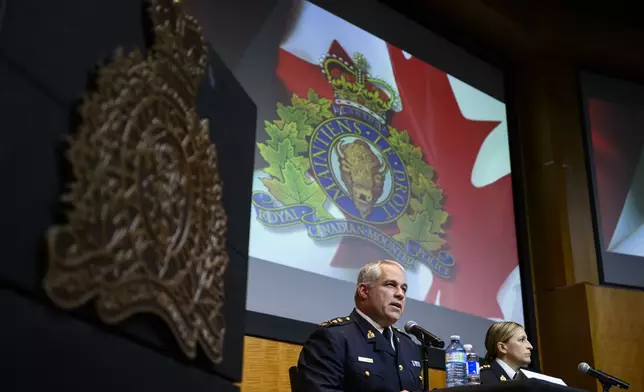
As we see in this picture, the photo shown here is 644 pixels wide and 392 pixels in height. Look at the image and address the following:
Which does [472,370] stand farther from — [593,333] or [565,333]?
[565,333]

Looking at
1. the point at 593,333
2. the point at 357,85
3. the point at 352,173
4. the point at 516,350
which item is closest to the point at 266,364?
the point at 516,350

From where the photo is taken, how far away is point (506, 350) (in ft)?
10.6

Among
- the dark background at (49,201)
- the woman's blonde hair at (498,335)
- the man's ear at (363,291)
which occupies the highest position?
the man's ear at (363,291)

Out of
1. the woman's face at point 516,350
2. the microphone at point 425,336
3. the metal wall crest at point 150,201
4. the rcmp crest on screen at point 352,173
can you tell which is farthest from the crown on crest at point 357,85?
the metal wall crest at point 150,201

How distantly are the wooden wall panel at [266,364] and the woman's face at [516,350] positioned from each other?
98 cm

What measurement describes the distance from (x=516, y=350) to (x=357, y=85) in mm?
1911

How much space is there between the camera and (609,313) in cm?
462

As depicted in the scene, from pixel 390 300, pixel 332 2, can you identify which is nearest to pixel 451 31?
pixel 332 2

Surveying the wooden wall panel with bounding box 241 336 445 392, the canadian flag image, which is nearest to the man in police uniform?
the wooden wall panel with bounding box 241 336 445 392

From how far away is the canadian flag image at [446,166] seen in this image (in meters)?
3.82

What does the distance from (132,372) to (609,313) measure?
428 centimetres

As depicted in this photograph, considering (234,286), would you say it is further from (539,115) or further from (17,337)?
(539,115)

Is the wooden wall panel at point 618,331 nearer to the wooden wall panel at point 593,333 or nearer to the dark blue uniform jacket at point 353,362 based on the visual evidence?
the wooden wall panel at point 593,333

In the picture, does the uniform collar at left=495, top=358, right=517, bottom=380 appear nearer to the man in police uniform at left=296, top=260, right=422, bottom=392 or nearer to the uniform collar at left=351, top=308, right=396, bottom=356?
the man in police uniform at left=296, top=260, right=422, bottom=392
